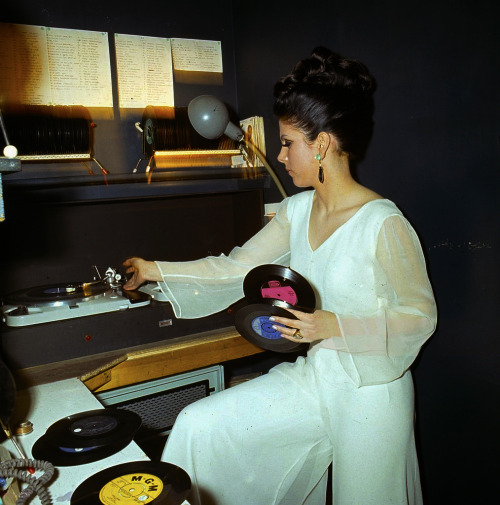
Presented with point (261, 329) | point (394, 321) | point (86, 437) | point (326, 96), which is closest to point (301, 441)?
point (261, 329)

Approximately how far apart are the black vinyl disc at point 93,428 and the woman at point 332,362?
37 centimetres

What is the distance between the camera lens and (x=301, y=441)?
1484 mm

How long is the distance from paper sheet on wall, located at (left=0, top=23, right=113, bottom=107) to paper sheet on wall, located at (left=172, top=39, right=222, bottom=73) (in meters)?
0.38

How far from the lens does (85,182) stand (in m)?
1.92

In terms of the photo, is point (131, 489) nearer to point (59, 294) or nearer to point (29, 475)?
point (29, 475)

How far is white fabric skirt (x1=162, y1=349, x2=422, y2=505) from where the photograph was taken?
136 centimetres

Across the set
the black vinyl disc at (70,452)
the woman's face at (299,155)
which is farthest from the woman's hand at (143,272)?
the black vinyl disc at (70,452)

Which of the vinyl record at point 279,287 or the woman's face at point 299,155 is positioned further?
the woman's face at point 299,155

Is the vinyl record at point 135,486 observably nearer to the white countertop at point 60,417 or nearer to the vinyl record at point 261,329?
the white countertop at point 60,417

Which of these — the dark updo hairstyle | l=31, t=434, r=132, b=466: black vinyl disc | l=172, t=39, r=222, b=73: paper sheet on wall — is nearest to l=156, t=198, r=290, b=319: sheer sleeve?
the dark updo hairstyle

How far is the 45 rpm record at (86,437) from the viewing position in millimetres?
975

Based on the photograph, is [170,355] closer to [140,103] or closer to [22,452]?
[22,452]

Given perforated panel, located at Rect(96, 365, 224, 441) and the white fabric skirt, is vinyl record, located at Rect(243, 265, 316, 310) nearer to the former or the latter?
the white fabric skirt

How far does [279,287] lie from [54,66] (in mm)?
1633
